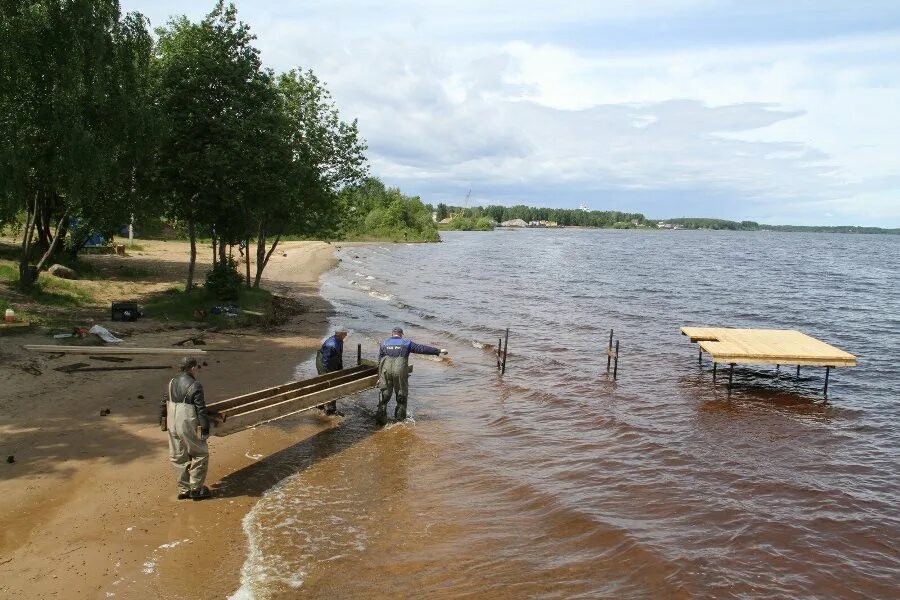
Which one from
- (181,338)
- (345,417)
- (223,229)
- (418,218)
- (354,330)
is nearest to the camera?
(345,417)

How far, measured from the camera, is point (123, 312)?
66.9 feet

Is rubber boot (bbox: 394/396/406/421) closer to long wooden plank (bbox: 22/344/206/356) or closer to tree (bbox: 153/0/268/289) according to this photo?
long wooden plank (bbox: 22/344/206/356)

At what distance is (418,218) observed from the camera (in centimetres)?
13962


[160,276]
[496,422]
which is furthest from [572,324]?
[160,276]

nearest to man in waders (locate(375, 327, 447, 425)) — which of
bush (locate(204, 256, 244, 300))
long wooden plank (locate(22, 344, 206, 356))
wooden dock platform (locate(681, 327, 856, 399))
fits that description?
long wooden plank (locate(22, 344, 206, 356))

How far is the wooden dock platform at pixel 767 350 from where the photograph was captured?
704 inches

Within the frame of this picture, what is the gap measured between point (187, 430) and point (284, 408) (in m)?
2.21

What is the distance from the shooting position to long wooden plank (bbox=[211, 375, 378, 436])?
10.1 metres

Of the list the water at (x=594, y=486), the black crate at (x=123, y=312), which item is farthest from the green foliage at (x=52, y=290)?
the water at (x=594, y=486)

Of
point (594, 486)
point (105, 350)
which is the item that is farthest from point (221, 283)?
point (594, 486)

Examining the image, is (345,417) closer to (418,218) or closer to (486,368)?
(486,368)

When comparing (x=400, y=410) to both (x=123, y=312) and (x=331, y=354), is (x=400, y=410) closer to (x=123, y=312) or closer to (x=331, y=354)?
(x=331, y=354)

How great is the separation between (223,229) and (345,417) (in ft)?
39.9

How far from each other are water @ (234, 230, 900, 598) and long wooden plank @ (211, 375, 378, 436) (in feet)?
2.98
